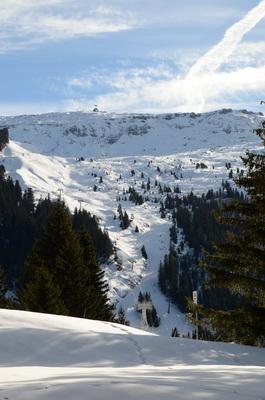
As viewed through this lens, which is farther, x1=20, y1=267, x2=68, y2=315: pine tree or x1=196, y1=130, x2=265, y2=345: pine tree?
x1=20, y1=267, x2=68, y2=315: pine tree

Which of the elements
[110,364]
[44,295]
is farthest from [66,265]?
[110,364]

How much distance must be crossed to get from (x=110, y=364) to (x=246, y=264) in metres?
6.10

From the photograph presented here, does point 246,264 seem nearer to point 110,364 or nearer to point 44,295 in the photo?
point 110,364

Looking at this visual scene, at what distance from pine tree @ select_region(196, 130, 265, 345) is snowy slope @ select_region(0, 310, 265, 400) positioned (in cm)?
71

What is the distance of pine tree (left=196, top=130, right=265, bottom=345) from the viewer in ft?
55.2

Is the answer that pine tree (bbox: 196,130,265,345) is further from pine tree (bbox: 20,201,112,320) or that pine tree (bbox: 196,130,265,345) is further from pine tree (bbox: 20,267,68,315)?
pine tree (bbox: 20,201,112,320)

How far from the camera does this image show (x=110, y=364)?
12.9 m

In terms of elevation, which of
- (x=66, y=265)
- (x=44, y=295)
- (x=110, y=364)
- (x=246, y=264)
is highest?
(x=246, y=264)

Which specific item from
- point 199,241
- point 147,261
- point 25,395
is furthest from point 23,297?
point 199,241

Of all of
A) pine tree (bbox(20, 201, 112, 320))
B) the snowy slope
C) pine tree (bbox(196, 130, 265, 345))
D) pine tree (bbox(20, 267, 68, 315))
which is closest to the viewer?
the snowy slope

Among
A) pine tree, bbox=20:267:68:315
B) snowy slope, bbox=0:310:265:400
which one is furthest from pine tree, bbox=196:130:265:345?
pine tree, bbox=20:267:68:315

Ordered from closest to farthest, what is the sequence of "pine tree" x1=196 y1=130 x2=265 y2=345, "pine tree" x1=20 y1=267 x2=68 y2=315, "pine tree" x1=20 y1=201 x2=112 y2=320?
"pine tree" x1=196 y1=130 x2=265 y2=345
"pine tree" x1=20 y1=267 x2=68 y2=315
"pine tree" x1=20 y1=201 x2=112 y2=320

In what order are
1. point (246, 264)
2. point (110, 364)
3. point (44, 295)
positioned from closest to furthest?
point (110, 364) < point (246, 264) < point (44, 295)

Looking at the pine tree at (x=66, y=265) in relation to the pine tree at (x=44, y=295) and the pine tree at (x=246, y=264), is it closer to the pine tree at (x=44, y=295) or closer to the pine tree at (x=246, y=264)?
the pine tree at (x=44, y=295)
